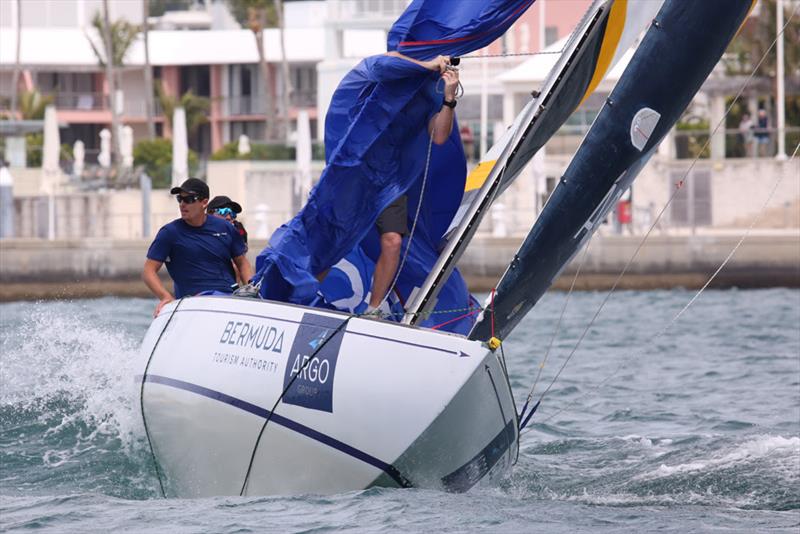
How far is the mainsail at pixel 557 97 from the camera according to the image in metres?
7.69

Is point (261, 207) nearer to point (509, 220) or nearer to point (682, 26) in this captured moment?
point (509, 220)

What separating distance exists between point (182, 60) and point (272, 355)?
51.1m

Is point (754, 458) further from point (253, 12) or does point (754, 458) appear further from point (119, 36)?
point (119, 36)

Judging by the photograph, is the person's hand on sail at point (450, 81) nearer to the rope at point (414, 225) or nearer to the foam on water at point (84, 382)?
the rope at point (414, 225)

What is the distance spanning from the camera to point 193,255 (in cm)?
931

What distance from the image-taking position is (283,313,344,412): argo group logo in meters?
7.49

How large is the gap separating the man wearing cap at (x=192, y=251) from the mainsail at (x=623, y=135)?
2.00 metres

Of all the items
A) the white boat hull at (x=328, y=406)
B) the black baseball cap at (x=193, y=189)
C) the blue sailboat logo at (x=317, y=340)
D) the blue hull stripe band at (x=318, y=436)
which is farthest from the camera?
the black baseball cap at (x=193, y=189)

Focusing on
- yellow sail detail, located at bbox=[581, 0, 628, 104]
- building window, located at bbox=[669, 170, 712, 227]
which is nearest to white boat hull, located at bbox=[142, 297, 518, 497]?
yellow sail detail, located at bbox=[581, 0, 628, 104]

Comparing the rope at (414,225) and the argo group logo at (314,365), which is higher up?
the rope at (414,225)

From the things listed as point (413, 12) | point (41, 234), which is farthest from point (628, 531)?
point (41, 234)

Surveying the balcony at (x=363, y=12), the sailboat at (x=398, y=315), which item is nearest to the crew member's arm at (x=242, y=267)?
the sailboat at (x=398, y=315)

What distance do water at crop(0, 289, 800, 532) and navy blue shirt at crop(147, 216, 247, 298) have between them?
79cm

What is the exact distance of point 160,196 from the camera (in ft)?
110
